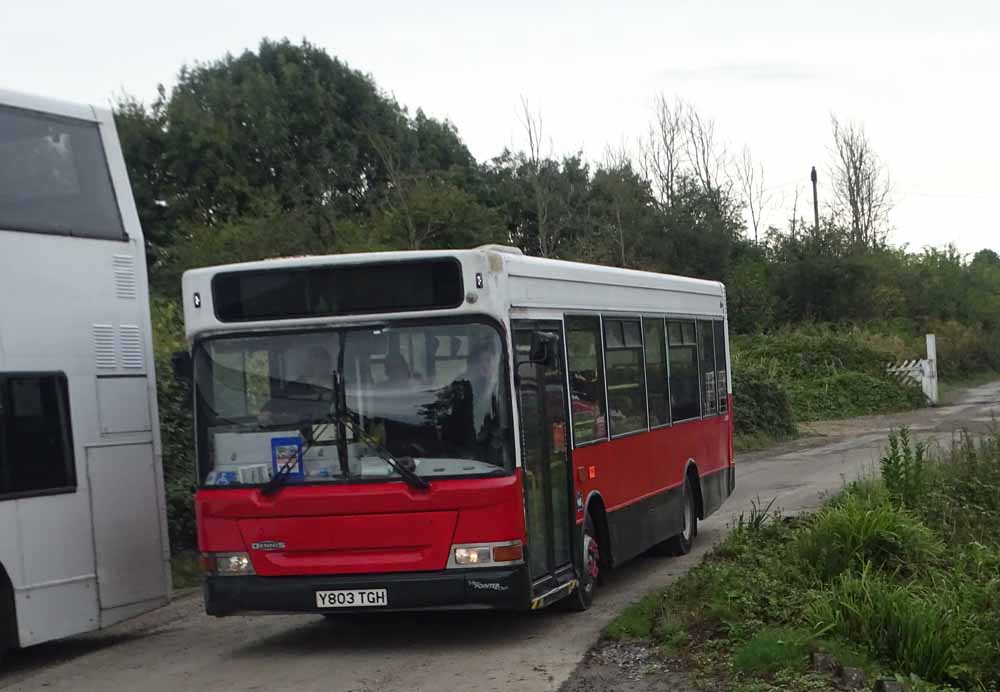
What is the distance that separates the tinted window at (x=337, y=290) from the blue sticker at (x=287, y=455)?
0.87 m

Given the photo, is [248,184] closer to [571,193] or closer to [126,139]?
[126,139]

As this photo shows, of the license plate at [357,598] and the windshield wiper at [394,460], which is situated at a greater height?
the windshield wiper at [394,460]

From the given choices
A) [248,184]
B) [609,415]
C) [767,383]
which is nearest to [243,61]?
[248,184]

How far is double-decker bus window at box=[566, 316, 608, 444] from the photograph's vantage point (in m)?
11.7

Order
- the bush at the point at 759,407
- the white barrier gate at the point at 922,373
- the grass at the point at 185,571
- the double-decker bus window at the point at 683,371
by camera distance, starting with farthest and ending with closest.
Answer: the white barrier gate at the point at 922,373
the bush at the point at 759,407
the grass at the point at 185,571
the double-decker bus window at the point at 683,371

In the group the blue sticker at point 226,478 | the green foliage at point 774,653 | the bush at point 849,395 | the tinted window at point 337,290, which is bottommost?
the bush at point 849,395

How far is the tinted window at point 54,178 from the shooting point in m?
10.6

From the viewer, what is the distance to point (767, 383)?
32.0 m

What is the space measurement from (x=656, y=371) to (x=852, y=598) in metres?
4.90

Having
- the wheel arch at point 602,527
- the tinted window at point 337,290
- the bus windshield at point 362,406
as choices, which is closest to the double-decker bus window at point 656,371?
the wheel arch at point 602,527

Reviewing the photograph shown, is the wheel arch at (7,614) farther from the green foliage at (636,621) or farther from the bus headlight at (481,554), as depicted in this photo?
the green foliage at (636,621)

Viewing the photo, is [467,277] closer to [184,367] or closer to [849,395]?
[184,367]

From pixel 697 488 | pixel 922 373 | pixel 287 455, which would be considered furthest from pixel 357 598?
pixel 922 373

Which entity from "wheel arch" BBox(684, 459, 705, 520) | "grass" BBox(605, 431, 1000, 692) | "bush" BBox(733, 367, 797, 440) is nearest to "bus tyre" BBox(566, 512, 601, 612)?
"grass" BBox(605, 431, 1000, 692)
